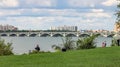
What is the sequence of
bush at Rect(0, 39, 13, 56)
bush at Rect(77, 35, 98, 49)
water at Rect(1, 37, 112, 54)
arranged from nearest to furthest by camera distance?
bush at Rect(0, 39, 13, 56) → bush at Rect(77, 35, 98, 49) → water at Rect(1, 37, 112, 54)

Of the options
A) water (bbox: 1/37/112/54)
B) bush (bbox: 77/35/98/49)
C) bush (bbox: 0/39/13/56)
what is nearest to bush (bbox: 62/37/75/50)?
bush (bbox: 77/35/98/49)

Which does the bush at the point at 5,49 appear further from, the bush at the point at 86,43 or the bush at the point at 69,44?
the bush at the point at 86,43

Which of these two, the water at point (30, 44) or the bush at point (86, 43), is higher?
the bush at point (86, 43)

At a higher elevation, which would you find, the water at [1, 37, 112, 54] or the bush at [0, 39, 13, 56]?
the bush at [0, 39, 13, 56]

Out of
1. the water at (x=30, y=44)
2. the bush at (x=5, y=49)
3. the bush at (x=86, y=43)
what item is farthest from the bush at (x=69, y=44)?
the bush at (x=5, y=49)

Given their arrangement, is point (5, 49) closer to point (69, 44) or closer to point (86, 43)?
point (69, 44)

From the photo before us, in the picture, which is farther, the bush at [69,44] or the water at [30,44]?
the water at [30,44]

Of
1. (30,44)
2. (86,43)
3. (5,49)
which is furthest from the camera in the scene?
(30,44)

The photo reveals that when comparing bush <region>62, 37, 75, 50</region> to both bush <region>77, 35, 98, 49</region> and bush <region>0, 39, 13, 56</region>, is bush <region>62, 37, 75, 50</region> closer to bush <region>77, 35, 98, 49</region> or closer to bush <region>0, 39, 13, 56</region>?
bush <region>77, 35, 98, 49</region>

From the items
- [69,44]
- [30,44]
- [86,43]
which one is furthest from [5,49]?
[30,44]

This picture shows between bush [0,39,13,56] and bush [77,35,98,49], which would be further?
bush [77,35,98,49]

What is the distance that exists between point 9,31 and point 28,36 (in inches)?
230

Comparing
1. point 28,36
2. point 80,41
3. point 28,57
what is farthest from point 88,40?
point 28,36

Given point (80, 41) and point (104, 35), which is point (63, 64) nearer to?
point (80, 41)
